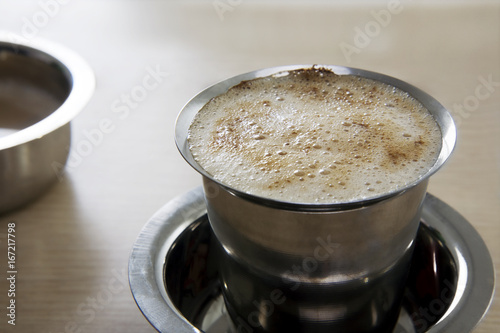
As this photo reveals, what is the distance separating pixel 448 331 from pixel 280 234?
240 millimetres

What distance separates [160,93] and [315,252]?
0.90 m

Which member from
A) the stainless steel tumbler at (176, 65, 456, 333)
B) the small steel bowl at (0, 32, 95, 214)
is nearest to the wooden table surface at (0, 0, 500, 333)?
the small steel bowl at (0, 32, 95, 214)

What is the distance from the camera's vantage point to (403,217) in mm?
663

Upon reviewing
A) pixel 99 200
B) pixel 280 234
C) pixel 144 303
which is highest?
pixel 280 234

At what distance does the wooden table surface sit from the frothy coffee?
1.13 feet

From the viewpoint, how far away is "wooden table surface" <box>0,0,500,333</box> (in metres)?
0.95

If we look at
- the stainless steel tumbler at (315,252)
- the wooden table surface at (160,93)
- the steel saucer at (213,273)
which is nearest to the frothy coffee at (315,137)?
the stainless steel tumbler at (315,252)

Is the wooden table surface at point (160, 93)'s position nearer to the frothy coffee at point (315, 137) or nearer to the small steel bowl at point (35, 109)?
the small steel bowl at point (35, 109)

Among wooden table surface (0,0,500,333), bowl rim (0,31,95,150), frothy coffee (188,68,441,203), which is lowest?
wooden table surface (0,0,500,333)

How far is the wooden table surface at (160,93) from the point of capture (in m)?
0.95

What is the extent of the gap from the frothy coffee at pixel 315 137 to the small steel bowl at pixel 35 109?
0.40 m

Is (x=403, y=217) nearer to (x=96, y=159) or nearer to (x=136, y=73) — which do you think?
(x=96, y=159)

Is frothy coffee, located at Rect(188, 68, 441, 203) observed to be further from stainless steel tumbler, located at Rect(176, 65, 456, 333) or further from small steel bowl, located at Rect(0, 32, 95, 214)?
small steel bowl, located at Rect(0, 32, 95, 214)

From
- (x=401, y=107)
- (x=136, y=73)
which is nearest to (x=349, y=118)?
(x=401, y=107)
